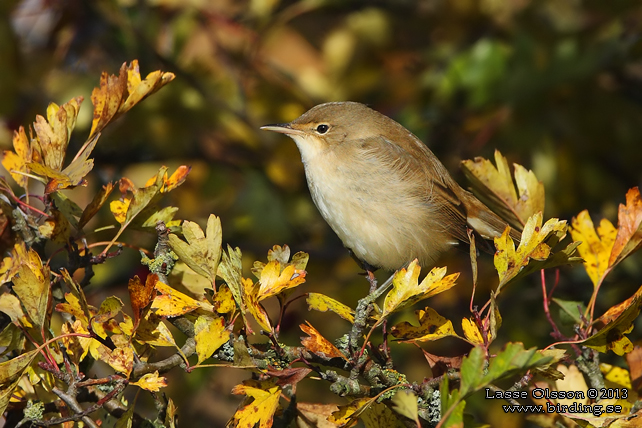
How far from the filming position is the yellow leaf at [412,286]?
1717 millimetres

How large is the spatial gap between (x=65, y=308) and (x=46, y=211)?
1.36ft

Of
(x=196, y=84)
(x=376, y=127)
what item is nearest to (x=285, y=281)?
(x=376, y=127)

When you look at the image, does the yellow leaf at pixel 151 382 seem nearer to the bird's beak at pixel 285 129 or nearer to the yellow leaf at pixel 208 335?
the yellow leaf at pixel 208 335

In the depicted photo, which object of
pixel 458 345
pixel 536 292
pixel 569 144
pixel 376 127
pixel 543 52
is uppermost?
pixel 543 52

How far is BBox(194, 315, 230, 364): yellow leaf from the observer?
1657 millimetres

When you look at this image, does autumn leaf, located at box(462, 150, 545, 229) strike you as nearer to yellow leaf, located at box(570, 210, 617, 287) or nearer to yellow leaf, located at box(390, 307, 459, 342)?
yellow leaf, located at box(570, 210, 617, 287)

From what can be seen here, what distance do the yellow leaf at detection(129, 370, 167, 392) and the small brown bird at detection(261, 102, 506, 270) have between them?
57.2 inches

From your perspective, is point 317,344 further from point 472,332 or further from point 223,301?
point 472,332

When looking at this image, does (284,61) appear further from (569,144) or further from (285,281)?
(285,281)

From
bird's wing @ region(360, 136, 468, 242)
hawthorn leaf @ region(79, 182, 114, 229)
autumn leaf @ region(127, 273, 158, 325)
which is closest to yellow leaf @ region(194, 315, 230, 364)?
autumn leaf @ region(127, 273, 158, 325)

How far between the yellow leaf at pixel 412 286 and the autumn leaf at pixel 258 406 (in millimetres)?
349

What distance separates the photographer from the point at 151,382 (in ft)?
5.34

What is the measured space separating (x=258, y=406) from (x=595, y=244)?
49.5 inches

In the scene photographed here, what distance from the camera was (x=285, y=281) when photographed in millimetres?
1737
